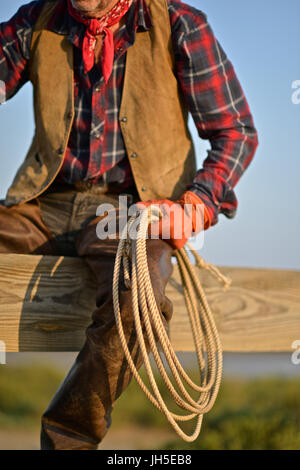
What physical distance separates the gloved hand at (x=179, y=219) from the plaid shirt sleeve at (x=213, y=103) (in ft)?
0.29

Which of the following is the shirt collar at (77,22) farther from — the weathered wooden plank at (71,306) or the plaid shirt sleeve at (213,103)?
the weathered wooden plank at (71,306)

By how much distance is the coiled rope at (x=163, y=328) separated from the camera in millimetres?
1482

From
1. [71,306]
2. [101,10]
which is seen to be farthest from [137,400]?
[101,10]

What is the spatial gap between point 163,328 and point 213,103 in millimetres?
825

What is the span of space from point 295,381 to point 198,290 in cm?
1163

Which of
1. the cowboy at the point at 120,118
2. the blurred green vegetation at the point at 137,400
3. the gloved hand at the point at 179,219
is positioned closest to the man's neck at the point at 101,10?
the cowboy at the point at 120,118

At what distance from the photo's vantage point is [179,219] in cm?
172

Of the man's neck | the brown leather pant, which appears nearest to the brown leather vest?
the man's neck

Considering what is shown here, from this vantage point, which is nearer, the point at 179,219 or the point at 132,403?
the point at 179,219

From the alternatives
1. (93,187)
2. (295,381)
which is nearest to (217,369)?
(93,187)

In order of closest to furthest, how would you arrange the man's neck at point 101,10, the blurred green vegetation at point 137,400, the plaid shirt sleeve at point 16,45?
the man's neck at point 101,10
the plaid shirt sleeve at point 16,45
the blurred green vegetation at point 137,400

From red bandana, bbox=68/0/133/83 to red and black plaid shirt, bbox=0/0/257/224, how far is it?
0.14ft

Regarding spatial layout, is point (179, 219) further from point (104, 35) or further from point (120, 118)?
point (104, 35)

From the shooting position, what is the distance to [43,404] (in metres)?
11.8
